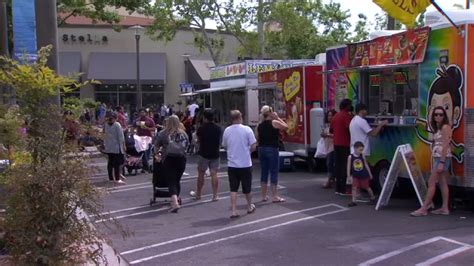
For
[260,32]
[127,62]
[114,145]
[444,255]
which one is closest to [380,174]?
[444,255]

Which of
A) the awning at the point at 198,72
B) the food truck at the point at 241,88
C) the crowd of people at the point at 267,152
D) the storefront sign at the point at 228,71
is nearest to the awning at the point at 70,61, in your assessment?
the awning at the point at 198,72

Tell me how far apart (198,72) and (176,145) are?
104 ft

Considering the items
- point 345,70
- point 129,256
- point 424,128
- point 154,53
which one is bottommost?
point 129,256

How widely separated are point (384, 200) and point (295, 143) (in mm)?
5707

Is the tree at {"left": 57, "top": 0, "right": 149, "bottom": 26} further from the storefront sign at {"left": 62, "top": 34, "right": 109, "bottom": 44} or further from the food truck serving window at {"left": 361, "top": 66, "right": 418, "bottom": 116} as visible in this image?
the storefront sign at {"left": 62, "top": 34, "right": 109, "bottom": 44}

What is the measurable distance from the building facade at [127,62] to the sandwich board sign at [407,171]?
31.3 metres

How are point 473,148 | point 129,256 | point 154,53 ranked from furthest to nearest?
point 154,53, point 473,148, point 129,256

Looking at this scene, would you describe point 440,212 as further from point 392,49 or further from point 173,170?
point 173,170

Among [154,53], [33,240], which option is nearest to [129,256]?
[33,240]

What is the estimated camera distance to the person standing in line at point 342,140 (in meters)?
10.5

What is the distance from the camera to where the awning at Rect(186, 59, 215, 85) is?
40997 mm

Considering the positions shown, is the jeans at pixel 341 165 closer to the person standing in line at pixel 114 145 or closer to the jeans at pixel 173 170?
the jeans at pixel 173 170

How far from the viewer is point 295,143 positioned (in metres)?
14.8

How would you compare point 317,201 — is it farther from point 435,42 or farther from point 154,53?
point 154,53
